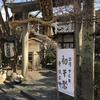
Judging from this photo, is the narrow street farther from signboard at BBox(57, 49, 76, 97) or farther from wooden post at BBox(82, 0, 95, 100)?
wooden post at BBox(82, 0, 95, 100)

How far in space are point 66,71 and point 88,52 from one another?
4.18 feet

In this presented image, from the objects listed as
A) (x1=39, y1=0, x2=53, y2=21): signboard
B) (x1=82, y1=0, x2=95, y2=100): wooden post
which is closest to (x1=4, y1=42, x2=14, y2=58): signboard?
(x1=39, y1=0, x2=53, y2=21): signboard

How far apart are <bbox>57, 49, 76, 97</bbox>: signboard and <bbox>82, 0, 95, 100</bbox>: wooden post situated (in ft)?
3.59

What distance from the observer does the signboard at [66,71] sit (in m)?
5.45

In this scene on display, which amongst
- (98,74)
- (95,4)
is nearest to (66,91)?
(98,74)

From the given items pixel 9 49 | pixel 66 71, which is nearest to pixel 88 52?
pixel 66 71

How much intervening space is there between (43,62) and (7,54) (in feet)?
26.6

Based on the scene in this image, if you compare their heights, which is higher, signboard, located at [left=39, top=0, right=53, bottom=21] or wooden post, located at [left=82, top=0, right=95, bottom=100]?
signboard, located at [left=39, top=0, right=53, bottom=21]

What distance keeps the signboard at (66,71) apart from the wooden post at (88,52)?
1.09 metres

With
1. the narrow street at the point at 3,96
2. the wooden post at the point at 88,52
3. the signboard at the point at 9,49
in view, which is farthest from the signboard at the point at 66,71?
the signboard at the point at 9,49

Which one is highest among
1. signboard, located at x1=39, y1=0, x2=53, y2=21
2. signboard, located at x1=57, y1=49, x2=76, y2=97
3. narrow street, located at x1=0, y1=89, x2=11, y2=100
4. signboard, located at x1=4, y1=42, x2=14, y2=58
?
signboard, located at x1=39, y1=0, x2=53, y2=21

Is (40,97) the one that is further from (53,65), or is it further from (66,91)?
(53,65)

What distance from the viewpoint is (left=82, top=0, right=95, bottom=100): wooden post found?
6.34m

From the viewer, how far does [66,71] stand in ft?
18.7
